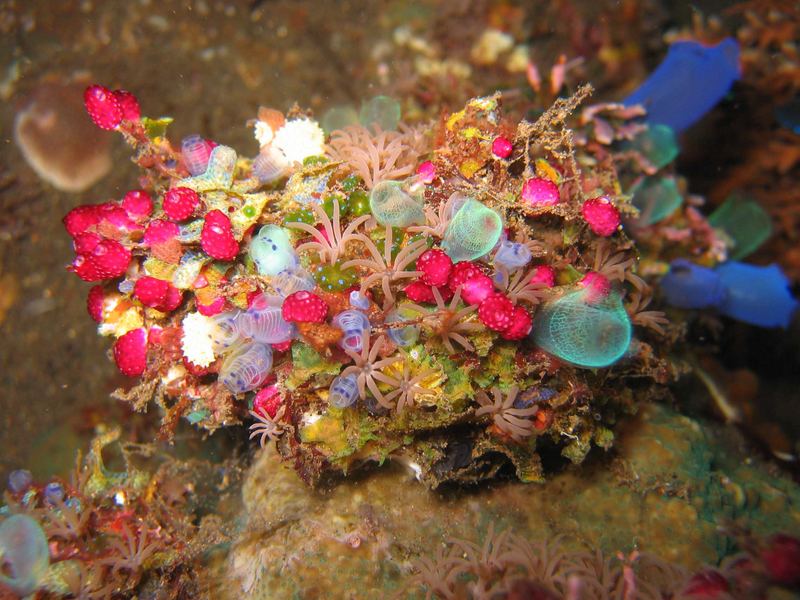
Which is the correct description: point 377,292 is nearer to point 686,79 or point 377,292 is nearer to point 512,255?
point 512,255

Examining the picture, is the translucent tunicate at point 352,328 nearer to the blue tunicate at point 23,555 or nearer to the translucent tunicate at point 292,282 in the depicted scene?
the translucent tunicate at point 292,282

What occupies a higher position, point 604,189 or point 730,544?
point 604,189

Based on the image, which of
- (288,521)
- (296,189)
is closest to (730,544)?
(288,521)

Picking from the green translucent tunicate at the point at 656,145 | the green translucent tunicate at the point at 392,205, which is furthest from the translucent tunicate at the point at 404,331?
the green translucent tunicate at the point at 656,145

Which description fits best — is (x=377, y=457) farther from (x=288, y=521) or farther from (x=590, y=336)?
(x=590, y=336)

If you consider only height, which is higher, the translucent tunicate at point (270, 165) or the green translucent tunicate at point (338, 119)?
the translucent tunicate at point (270, 165)

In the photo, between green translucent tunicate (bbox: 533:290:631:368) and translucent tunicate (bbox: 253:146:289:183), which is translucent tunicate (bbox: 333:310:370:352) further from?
translucent tunicate (bbox: 253:146:289:183)

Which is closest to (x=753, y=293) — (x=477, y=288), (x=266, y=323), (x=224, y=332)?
(x=477, y=288)
